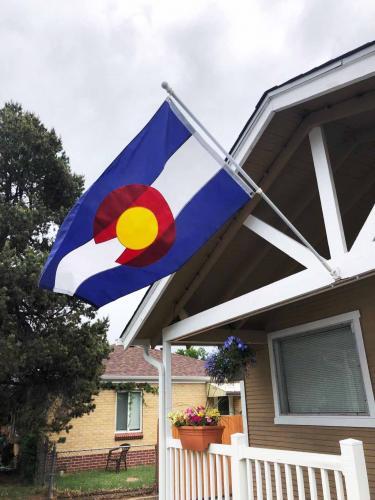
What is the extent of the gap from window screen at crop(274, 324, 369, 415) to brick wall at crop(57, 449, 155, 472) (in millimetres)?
10363

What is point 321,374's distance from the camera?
5562 mm

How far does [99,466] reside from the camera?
14.4 metres

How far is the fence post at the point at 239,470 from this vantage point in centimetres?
406

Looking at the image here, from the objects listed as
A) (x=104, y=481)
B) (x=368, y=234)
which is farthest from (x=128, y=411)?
(x=368, y=234)

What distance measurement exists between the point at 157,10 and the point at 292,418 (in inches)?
302

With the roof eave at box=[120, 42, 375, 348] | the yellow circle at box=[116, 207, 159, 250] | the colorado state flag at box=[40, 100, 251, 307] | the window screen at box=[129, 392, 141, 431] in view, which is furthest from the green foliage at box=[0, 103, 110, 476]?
the roof eave at box=[120, 42, 375, 348]

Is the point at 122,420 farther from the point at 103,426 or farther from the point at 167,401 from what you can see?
the point at 167,401

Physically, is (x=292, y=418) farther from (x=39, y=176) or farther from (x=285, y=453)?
(x=39, y=176)

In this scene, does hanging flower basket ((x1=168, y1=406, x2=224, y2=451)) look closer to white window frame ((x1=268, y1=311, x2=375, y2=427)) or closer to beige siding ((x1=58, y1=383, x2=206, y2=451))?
white window frame ((x1=268, y1=311, x2=375, y2=427))

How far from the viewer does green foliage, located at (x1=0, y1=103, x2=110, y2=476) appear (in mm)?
11367

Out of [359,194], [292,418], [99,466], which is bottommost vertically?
[99,466]

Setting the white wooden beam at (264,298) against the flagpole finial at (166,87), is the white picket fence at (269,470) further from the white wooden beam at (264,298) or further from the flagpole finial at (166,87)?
the flagpole finial at (166,87)

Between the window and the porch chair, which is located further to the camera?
the window

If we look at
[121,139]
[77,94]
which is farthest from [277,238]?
[121,139]
